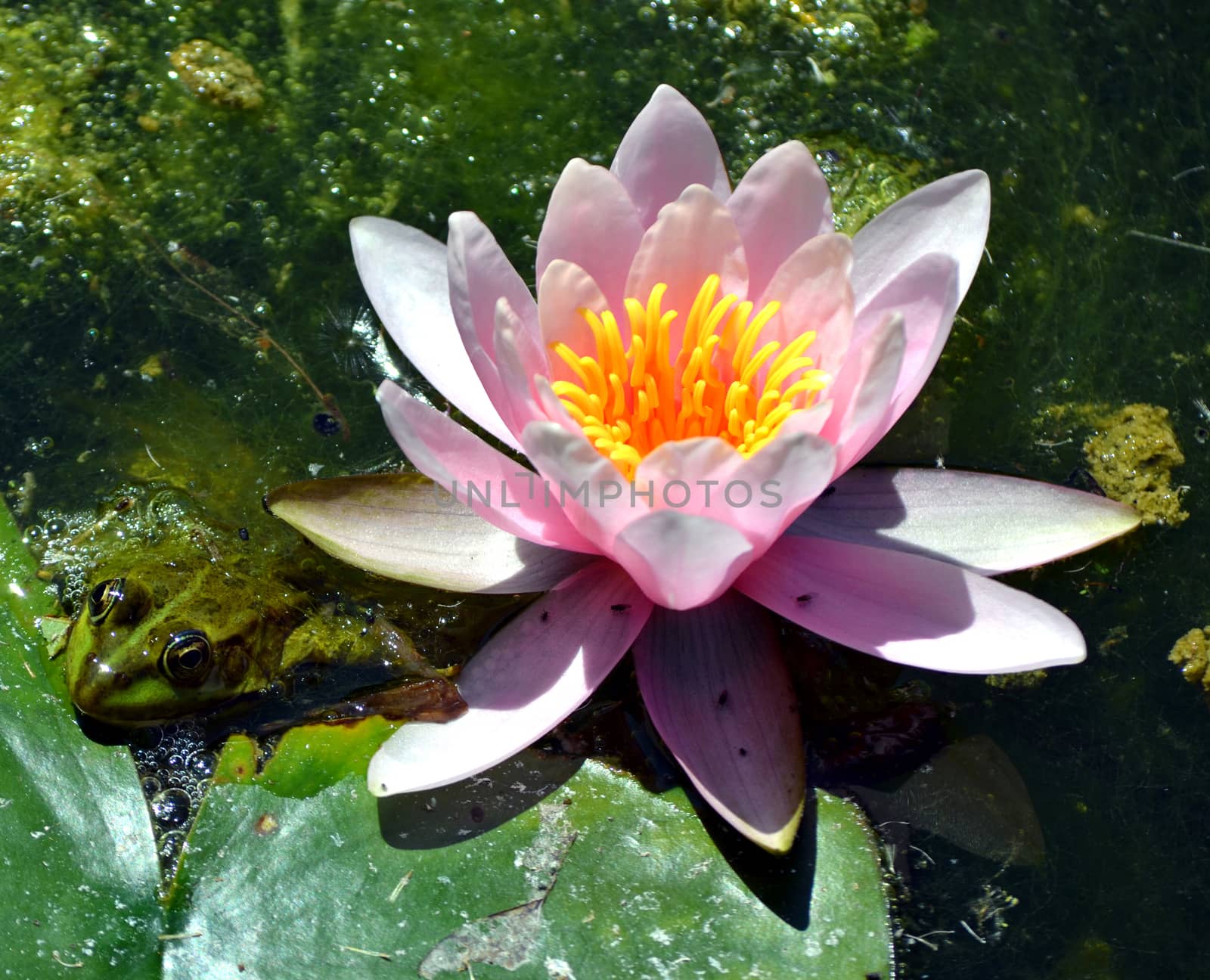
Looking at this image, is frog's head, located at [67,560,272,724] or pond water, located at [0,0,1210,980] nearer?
frog's head, located at [67,560,272,724]

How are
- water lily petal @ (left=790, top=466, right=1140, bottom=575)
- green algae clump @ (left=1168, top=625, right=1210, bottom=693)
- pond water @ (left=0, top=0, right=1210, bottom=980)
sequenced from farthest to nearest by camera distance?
green algae clump @ (left=1168, top=625, right=1210, bottom=693), pond water @ (left=0, top=0, right=1210, bottom=980), water lily petal @ (left=790, top=466, right=1140, bottom=575)

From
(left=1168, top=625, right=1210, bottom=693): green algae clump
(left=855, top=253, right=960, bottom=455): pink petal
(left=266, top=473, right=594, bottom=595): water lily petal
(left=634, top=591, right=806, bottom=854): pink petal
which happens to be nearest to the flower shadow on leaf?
(left=634, top=591, right=806, bottom=854): pink petal

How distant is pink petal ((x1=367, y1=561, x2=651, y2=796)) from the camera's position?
2.04m

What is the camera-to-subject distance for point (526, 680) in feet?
7.22

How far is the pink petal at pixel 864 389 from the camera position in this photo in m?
1.89

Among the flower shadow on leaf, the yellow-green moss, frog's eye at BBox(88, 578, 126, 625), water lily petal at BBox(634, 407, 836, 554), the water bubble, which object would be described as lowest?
the water bubble

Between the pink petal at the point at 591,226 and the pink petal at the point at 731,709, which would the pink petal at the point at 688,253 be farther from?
the pink petal at the point at 731,709

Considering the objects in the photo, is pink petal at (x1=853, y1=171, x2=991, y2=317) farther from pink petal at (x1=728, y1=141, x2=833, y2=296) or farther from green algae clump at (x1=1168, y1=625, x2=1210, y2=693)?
green algae clump at (x1=1168, y1=625, x2=1210, y2=693)

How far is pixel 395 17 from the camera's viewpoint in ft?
11.1

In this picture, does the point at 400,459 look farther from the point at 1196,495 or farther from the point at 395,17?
the point at 1196,495

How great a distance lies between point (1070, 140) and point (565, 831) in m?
2.72

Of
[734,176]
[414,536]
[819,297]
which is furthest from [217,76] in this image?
[819,297]

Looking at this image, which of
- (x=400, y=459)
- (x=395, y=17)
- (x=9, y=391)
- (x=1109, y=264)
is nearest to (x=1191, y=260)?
(x=1109, y=264)

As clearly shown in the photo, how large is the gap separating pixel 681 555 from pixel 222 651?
1.16 m
